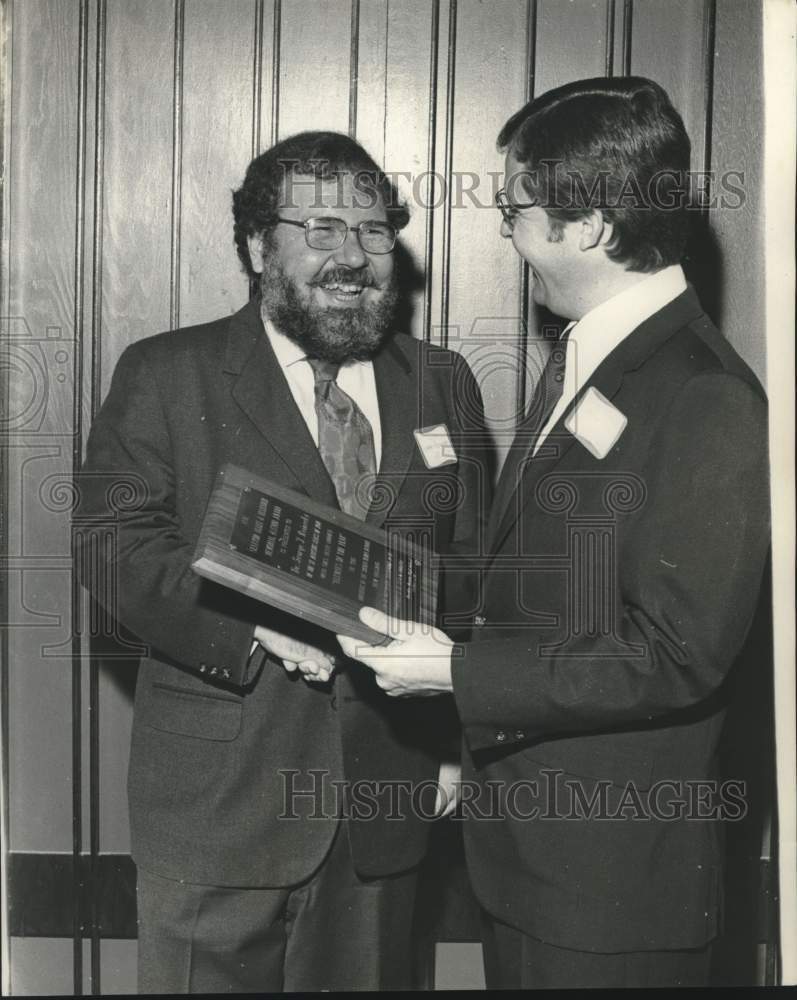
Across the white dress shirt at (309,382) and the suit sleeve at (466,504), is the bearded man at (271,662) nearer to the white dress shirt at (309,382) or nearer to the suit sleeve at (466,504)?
the white dress shirt at (309,382)

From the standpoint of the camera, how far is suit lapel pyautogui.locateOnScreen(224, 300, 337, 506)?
1.85 metres

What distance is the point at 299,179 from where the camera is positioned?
6.28ft

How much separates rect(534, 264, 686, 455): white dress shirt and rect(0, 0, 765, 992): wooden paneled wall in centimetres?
61

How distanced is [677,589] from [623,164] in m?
0.61

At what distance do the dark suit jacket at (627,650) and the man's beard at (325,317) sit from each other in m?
0.47

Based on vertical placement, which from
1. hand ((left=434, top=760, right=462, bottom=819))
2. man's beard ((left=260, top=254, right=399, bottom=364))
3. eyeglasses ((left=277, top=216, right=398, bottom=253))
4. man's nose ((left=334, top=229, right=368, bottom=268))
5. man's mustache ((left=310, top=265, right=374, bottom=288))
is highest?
eyeglasses ((left=277, top=216, right=398, bottom=253))

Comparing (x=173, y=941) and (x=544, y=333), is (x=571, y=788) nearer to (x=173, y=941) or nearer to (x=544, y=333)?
(x=173, y=941)

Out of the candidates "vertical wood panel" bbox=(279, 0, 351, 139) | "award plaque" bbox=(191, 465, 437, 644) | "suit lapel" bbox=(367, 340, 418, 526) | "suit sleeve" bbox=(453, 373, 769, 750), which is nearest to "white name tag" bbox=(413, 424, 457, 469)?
"suit lapel" bbox=(367, 340, 418, 526)

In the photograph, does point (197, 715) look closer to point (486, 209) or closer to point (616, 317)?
point (616, 317)

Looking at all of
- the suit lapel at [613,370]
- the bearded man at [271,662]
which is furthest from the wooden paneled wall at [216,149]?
the suit lapel at [613,370]

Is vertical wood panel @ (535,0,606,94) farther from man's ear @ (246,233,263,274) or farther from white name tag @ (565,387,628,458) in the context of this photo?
white name tag @ (565,387,628,458)

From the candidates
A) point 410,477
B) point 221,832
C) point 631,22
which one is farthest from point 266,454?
point 631,22

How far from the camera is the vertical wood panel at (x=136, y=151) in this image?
2.11 m

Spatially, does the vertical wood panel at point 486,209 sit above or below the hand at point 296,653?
above
